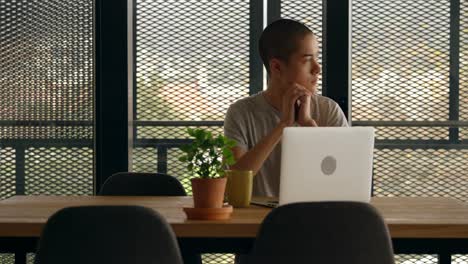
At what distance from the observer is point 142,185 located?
3609 millimetres

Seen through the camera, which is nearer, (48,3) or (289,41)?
(289,41)

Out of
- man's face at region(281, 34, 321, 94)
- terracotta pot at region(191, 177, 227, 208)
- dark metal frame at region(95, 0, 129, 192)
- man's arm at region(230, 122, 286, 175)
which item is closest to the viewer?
terracotta pot at region(191, 177, 227, 208)

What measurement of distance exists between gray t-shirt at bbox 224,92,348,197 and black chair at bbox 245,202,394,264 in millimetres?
1121

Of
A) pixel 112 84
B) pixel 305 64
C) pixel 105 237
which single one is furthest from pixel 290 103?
pixel 112 84

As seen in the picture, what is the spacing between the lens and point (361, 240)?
2.34m

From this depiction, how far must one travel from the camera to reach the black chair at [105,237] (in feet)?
7.61

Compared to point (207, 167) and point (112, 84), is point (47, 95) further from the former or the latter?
point (207, 167)

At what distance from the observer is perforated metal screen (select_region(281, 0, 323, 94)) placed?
425 centimetres

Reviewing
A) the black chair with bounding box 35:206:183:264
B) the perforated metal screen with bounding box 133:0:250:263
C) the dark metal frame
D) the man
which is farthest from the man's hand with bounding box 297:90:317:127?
the dark metal frame

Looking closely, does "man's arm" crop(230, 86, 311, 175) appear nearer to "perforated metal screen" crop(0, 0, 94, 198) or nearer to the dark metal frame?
the dark metal frame

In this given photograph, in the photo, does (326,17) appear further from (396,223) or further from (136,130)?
(396,223)

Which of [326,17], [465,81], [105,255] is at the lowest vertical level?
[105,255]

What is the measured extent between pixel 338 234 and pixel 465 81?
2.14 meters

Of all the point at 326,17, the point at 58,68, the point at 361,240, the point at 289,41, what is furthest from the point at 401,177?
the point at 361,240
